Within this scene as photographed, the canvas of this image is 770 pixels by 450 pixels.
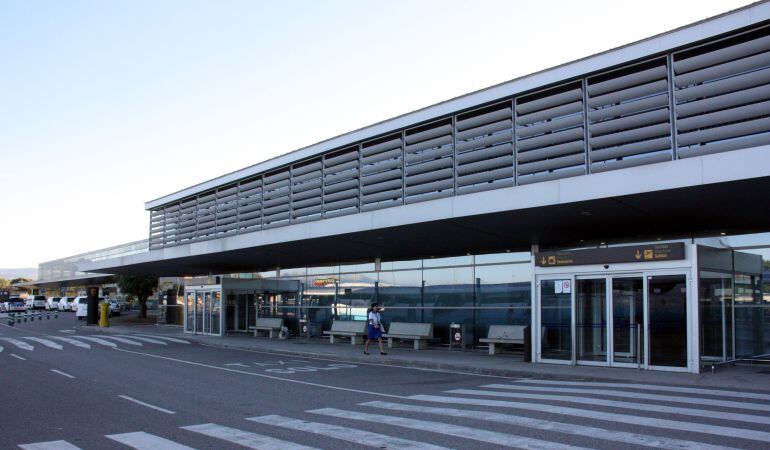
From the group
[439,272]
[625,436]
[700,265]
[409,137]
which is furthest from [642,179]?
[439,272]

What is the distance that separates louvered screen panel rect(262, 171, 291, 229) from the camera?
1045 inches

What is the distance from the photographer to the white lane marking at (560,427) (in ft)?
26.5

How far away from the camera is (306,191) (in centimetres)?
2544

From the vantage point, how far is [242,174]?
94.1ft

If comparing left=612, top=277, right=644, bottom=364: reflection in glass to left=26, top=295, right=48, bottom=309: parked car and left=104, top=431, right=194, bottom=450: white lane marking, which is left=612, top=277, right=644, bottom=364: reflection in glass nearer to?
left=104, top=431, right=194, bottom=450: white lane marking

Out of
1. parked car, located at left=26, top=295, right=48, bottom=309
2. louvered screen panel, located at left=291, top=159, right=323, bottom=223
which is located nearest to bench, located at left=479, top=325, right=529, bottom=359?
louvered screen panel, located at left=291, top=159, right=323, bottom=223

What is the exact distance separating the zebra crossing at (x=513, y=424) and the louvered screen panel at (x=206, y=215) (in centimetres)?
2052

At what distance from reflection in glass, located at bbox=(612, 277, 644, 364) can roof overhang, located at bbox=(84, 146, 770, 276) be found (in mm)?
1747

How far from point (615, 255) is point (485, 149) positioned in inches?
178

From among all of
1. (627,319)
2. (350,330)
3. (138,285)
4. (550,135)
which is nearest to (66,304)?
(138,285)

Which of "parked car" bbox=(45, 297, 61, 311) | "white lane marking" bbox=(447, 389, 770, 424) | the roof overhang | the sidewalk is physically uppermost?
the roof overhang

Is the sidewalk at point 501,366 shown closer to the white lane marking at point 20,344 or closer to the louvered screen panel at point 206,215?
the louvered screen panel at point 206,215

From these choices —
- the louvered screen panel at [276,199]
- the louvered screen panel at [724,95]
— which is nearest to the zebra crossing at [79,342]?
the louvered screen panel at [276,199]

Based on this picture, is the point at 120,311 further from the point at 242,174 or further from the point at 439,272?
the point at 439,272
